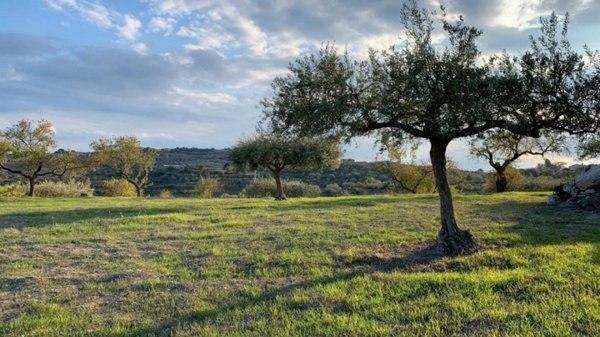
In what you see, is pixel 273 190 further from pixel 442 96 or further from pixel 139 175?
pixel 442 96

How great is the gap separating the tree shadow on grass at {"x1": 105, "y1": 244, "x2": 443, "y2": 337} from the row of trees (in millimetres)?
38259

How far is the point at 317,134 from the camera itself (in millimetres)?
10922

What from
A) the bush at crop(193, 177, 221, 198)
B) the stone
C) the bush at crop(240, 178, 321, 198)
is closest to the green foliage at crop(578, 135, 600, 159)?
the stone

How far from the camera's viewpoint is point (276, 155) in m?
33.4

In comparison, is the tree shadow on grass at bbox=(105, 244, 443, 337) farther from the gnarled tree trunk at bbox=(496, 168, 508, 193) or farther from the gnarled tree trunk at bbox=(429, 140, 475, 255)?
the gnarled tree trunk at bbox=(496, 168, 508, 193)

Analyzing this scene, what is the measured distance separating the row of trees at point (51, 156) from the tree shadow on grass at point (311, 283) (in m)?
38.3

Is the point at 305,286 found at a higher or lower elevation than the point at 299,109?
lower

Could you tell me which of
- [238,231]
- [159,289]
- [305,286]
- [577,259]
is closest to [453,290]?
[305,286]

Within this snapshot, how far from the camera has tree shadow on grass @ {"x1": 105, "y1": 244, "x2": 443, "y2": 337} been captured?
20.4ft

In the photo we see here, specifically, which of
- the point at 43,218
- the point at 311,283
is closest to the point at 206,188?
the point at 43,218

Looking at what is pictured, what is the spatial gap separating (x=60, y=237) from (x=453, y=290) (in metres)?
12.0

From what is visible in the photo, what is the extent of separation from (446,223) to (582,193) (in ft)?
45.5

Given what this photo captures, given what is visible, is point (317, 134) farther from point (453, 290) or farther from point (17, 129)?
point (17, 129)

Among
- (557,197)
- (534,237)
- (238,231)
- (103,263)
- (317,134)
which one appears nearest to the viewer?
(103,263)
